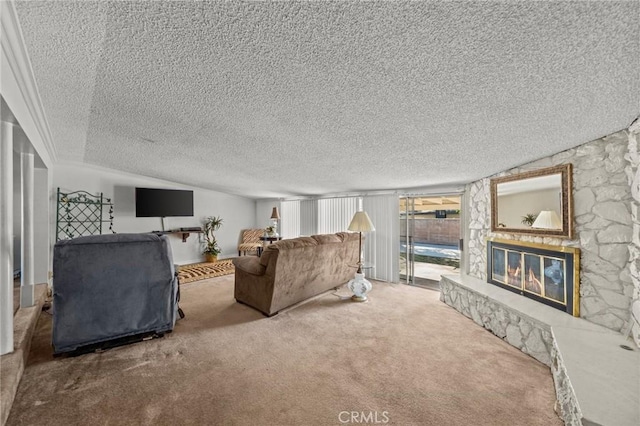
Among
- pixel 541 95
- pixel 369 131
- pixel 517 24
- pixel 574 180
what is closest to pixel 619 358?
pixel 574 180

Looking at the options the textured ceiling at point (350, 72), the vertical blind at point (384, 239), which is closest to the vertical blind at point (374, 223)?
the vertical blind at point (384, 239)

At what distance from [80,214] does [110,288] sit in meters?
4.01

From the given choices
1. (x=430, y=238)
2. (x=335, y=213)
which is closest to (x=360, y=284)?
(x=335, y=213)

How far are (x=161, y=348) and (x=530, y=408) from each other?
2.95m

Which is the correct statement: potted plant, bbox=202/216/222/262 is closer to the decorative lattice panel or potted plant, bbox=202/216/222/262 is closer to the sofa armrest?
the decorative lattice panel

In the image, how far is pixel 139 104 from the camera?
6.82ft

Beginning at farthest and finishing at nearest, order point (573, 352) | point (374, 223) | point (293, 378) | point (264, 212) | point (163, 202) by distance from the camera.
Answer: point (264, 212) → point (163, 202) → point (374, 223) → point (293, 378) → point (573, 352)

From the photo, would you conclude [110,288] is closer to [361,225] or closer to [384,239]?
[361,225]

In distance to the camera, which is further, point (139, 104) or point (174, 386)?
point (139, 104)

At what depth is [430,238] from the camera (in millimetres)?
8297

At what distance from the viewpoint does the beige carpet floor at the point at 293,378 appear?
1.54m

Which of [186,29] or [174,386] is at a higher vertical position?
[186,29]

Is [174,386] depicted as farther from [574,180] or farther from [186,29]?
[574,180]

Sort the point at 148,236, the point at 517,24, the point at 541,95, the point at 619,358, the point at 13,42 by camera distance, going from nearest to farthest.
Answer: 1. the point at 517,24
2. the point at 13,42
3. the point at 541,95
4. the point at 619,358
5. the point at 148,236
